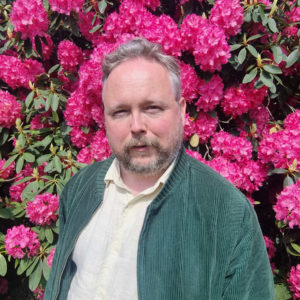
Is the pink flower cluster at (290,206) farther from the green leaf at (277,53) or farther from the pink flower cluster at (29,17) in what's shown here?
the pink flower cluster at (29,17)

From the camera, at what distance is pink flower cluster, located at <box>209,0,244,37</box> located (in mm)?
1630

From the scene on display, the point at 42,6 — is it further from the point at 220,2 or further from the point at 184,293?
the point at 184,293

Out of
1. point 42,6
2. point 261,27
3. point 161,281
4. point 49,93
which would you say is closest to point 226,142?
point 261,27

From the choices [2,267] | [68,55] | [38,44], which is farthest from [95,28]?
[2,267]

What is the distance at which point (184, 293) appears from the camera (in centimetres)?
99

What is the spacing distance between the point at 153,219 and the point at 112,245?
211mm

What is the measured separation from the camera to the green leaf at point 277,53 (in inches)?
64.1

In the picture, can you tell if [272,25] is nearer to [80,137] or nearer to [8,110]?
[80,137]

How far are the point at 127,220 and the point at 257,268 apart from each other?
1.60ft

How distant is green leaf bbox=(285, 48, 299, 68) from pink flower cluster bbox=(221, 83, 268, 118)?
0.60ft

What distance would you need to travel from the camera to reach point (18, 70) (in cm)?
208

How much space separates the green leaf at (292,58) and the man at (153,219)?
0.83 m

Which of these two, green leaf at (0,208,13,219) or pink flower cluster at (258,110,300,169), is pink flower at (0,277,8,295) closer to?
green leaf at (0,208,13,219)

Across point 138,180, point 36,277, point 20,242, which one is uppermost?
point 138,180
